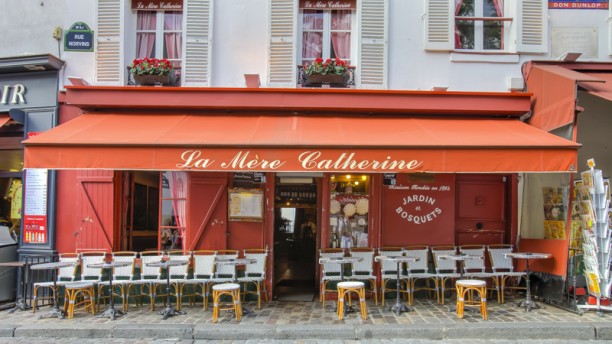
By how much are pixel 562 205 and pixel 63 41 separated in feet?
→ 30.0

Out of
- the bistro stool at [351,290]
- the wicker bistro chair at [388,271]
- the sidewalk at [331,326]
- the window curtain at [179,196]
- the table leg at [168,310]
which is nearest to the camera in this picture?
the sidewalk at [331,326]

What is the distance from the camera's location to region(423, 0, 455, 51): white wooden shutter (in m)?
8.23

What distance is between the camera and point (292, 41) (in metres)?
8.19

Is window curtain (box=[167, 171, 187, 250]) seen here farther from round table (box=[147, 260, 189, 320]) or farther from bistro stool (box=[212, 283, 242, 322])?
bistro stool (box=[212, 283, 242, 322])

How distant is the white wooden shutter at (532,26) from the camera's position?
8250 millimetres

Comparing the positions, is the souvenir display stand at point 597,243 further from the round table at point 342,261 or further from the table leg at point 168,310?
the table leg at point 168,310

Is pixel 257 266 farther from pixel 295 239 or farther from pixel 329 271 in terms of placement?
pixel 295 239

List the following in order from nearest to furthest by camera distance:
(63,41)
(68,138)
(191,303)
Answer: (68,138) < (191,303) < (63,41)

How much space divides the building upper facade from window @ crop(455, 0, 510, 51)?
0.03 m

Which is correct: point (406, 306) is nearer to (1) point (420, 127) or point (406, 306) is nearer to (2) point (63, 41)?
(1) point (420, 127)

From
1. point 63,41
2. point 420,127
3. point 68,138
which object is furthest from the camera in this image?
point 63,41

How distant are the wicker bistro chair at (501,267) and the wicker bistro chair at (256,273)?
3906 millimetres

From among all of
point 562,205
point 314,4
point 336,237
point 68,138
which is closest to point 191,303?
point 336,237

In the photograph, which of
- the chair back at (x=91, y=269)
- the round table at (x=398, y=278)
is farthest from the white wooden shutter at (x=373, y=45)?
the chair back at (x=91, y=269)
